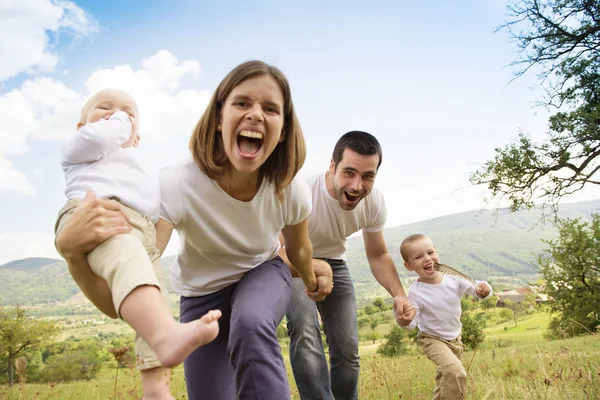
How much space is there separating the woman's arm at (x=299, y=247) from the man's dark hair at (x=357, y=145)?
1.34 m

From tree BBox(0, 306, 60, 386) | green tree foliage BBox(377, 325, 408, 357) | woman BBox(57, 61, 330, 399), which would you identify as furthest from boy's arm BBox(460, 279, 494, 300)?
tree BBox(0, 306, 60, 386)

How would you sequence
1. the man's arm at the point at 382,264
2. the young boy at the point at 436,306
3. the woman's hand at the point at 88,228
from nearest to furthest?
the woman's hand at the point at 88,228 → the young boy at the point at 436,306 → the man's arm at the point at 382,264

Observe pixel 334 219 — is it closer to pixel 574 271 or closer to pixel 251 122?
pixel 251 122

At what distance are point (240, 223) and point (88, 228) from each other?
1.03 metres

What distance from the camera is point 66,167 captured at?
2684 mm

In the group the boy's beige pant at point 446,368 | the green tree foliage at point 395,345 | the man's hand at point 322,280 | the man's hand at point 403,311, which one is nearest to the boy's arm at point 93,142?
the man's hand at point 322,280

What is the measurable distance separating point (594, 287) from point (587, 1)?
1827cm

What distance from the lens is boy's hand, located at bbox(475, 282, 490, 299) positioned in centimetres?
502

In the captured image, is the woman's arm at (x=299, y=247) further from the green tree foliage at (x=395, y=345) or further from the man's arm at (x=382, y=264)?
the green tree foliage at (x=395, y=345)

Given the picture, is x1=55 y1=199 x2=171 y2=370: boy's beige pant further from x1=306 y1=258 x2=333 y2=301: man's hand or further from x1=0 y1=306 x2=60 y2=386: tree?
x1=0 y1=306 x2=60 y2=386: tree

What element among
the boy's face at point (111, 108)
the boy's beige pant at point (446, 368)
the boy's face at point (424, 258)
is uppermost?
the boy's face at point (111, 108)

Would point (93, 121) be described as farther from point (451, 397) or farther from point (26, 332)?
point (26, 332)

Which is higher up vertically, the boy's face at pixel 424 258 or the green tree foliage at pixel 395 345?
the boy's face at pixel 424 258

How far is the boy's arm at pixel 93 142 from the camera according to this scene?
258 centimetres
